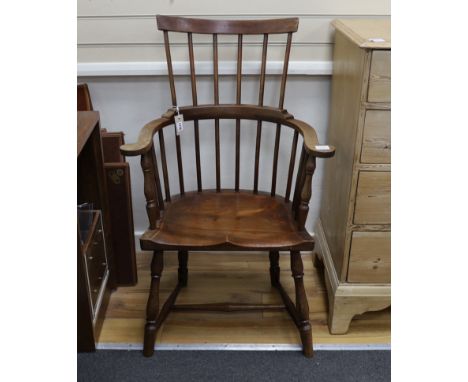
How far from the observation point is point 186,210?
155cm

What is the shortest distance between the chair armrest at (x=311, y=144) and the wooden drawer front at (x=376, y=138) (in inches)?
5.1

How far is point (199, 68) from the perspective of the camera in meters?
1.74

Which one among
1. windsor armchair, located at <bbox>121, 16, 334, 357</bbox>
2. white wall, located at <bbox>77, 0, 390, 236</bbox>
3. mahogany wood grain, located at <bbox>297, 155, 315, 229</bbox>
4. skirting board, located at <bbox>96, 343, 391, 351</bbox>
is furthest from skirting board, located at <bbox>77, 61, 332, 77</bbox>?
skirting board, located at <bbox>96, 343, 391, 351</bbox>

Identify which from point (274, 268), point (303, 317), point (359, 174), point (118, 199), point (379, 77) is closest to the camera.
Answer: point (379, 77)

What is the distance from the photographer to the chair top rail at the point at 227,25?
153 cm

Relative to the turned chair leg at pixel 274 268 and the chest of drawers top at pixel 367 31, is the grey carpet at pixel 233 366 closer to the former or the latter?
the turned chair leg at pixel 274 268

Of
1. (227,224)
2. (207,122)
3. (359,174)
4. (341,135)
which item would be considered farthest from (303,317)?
(207,122)

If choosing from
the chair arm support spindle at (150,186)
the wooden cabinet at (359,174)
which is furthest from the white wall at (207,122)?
the chair arm support spindle at (150,186)

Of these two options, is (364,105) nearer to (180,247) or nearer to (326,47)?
(326,47)

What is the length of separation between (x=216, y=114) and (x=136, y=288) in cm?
77

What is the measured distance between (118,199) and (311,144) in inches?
29.7

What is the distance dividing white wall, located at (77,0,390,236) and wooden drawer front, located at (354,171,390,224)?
1.64 feet

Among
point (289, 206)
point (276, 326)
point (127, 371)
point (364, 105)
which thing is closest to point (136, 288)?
point (127, 371)

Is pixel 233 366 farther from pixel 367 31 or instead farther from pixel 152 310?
pixel 367 31
